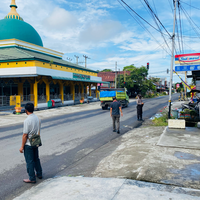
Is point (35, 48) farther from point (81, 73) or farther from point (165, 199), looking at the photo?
point (165, 199)

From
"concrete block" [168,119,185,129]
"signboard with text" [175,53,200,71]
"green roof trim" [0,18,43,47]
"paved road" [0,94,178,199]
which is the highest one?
"green roof trim" [0,18,43,47]

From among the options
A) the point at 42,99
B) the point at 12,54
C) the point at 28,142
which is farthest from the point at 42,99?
the point at 28,142

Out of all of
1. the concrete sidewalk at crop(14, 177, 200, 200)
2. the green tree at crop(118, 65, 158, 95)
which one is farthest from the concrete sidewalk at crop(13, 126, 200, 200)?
the green tree at crop(118, 65, 158, 95)

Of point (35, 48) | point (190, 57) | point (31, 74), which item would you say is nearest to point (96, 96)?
point (35, 48)

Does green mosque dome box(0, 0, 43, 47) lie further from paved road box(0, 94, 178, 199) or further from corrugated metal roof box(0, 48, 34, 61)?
paved road box(0, 94, 178, 199)

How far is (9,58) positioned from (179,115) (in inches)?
772

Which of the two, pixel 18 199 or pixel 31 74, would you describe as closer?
pixel 18 199

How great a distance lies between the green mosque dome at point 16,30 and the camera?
28484 millimetres

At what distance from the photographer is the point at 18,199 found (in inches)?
145

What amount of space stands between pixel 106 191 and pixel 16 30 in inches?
1205

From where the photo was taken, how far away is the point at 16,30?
2889cm

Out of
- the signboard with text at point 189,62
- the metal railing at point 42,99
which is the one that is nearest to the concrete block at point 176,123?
the signboard with text at point 189,62

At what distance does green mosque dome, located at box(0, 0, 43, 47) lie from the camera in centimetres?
2848

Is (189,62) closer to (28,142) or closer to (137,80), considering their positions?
(28,142)
